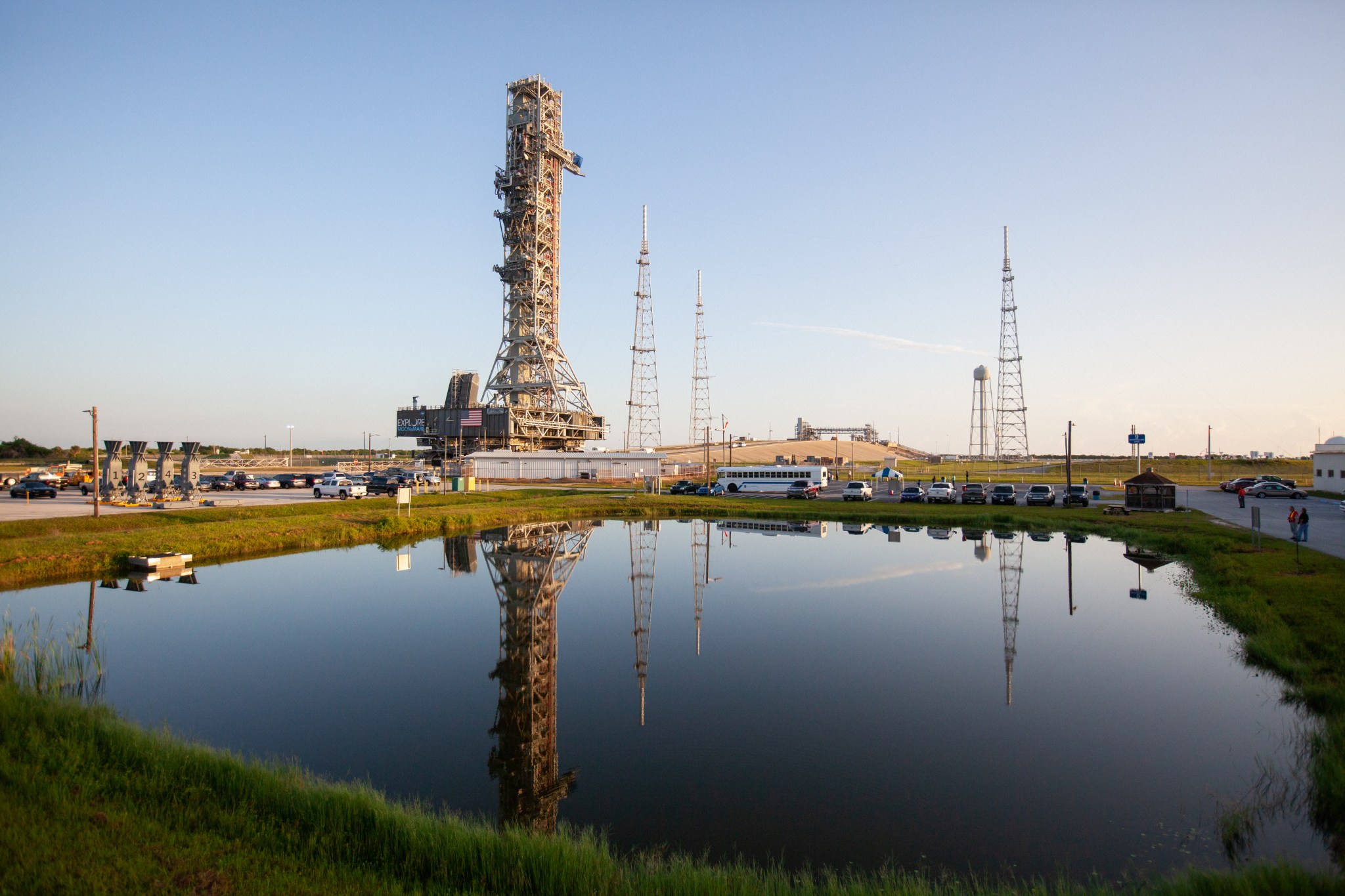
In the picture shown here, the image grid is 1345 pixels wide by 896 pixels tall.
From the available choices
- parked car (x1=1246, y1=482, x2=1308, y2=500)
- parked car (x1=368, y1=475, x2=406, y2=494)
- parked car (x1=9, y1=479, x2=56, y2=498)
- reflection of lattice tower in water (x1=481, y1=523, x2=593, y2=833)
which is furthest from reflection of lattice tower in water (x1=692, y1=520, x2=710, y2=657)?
parked car (x1=9, y1=479, x2=56, y2=498)

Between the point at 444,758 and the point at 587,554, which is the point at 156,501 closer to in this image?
the point at 587,554

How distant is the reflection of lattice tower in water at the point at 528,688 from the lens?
33.3 ft

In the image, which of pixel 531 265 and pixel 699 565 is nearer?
pixel 699 565

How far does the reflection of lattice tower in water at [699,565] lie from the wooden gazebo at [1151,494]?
27.2 m

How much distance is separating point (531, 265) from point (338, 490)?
37199 mm

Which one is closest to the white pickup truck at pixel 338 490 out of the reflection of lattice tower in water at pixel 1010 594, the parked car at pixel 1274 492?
the reflection of lattice tower in water at pixel 1010 594

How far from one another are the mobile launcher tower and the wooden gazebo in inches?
2300

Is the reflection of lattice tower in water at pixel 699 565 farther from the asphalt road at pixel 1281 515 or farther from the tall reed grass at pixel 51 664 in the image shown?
the asphalt road at pixel 1281 515

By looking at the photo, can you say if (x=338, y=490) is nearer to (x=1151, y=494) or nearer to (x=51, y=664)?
(x=51, y=664)

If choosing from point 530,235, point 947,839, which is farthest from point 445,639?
point 530,235

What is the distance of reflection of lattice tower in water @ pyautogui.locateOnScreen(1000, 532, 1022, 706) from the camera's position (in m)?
15.9

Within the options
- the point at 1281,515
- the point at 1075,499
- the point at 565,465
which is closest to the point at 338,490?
the point at 565,465

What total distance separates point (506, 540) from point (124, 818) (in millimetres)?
29582

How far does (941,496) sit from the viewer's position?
56031mm
